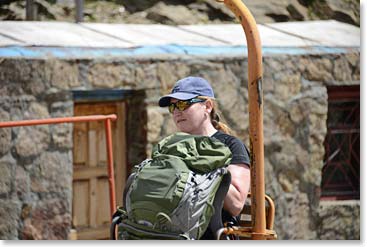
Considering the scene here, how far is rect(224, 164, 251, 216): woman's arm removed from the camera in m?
3.33

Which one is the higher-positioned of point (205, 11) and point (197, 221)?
point (205, 11)

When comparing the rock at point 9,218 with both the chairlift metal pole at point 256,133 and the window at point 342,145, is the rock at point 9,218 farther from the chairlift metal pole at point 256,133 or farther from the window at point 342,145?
the chairlift metal pole at point 256,133

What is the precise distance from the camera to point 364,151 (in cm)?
585

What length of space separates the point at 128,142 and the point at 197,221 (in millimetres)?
2956

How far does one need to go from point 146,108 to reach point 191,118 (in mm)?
2603

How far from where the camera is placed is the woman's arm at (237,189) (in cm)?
333

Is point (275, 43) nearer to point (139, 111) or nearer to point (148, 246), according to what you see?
point (139, 111)

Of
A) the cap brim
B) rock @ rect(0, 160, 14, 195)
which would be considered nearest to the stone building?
rock @ rect(0, 160, 14, 195)

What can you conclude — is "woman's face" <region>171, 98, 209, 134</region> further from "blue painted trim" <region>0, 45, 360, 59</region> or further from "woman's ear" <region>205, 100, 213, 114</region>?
"blue painted trim" <region>0, 45, 360, 59</region>

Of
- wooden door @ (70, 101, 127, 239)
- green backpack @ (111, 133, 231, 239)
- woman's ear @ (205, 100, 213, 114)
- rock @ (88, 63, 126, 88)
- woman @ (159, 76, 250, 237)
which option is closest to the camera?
green backpack @ (111, 133, 231, 239)

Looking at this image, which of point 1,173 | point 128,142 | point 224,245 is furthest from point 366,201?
point 224,245

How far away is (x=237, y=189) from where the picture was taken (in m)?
3.35

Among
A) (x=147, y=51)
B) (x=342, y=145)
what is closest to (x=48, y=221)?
(x=147, y=51)

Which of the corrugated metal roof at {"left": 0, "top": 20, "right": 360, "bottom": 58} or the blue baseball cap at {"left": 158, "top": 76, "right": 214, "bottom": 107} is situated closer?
the blue baseball cap at {"left": 158, "top": 76, "right": 214, "bottom": 107}
